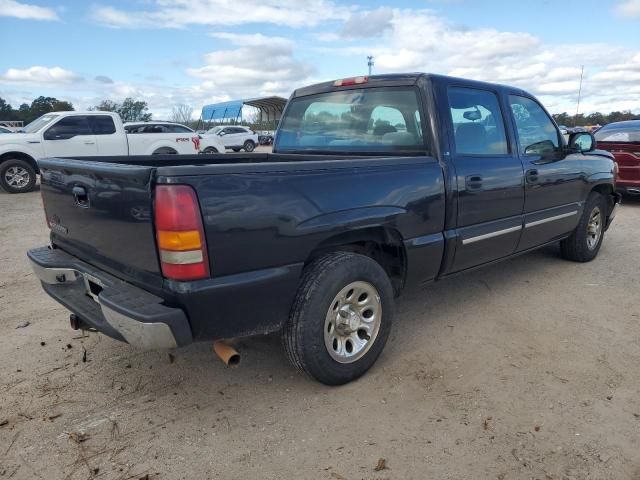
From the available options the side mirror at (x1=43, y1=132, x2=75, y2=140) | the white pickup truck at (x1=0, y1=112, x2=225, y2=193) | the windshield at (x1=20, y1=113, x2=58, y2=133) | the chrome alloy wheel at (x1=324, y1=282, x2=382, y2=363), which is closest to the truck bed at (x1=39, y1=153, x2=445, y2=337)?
the chrome alloy wheel at (x1=324, y1=282, x2=382, y2=363)

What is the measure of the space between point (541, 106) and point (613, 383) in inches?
108

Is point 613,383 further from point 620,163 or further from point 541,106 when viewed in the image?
point 620,163

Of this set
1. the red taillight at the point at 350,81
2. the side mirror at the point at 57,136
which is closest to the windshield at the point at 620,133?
the red taillight at the point at 350,81

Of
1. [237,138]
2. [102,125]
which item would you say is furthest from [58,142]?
[237,138]

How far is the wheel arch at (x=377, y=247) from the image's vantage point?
2828 mm

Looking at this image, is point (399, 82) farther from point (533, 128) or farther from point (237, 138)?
point (237, 138)

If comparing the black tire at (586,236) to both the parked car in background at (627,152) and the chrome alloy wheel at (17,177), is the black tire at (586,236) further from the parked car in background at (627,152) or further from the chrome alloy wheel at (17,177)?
the chrome alloy wheel at (17,177)

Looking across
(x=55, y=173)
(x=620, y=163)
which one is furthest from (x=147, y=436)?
(x=620, y=163)

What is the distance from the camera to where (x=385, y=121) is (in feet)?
12.1

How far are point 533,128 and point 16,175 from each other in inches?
439

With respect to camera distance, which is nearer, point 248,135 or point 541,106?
point 541,106

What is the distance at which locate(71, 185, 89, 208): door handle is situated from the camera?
8.86 ft

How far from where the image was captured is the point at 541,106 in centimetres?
467

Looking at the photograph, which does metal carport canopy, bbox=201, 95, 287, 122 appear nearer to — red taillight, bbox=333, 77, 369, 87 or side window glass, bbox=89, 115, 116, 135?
side window glass, bbox=89, 115, 116, 135
